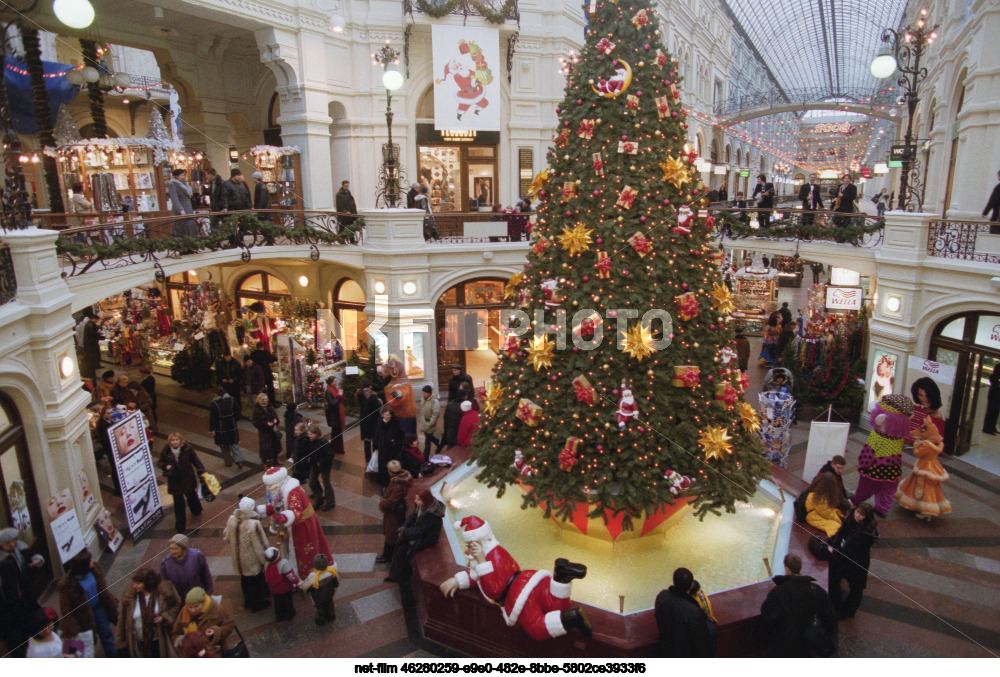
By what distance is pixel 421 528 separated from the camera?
623 cm

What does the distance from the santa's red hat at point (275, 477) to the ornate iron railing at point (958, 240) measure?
10.1 metres

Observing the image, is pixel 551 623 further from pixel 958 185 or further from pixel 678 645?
pixel 958 185

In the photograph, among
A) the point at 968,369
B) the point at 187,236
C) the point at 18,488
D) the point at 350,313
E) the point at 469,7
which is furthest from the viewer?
the point at 469,7

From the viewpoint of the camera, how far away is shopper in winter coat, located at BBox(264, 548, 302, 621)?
19.3 ft

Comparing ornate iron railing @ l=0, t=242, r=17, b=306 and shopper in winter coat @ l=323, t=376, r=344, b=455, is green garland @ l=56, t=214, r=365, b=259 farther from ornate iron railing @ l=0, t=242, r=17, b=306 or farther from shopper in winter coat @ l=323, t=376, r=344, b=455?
shopper in winter coat @ l=323, t=376, r=344, b=455

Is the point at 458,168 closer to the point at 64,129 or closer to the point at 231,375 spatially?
the point at 231,375

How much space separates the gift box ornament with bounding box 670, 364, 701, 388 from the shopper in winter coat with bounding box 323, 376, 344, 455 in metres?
5.84

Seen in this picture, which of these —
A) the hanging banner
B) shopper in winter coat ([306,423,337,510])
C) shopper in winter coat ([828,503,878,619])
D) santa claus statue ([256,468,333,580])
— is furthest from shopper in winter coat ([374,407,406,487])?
the hanging banner

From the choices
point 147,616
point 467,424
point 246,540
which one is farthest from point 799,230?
point 147,616

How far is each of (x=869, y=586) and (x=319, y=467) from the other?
22.0 feet

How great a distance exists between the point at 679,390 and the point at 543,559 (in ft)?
7.63

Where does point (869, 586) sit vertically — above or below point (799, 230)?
below

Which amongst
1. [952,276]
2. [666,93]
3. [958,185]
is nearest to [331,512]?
[666,93]

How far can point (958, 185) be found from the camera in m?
11.3
